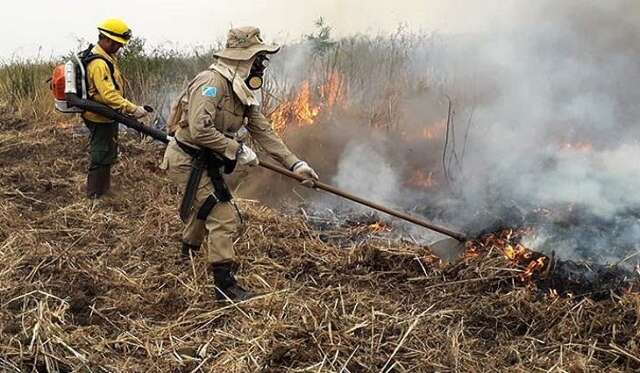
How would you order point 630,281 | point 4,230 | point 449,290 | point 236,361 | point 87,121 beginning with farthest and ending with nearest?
1. point 87,121
2. point 4,230
3. point 449,290
4. point 630,281
5. point 236,361

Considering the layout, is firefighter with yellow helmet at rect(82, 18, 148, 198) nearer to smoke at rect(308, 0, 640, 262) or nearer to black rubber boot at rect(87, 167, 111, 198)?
black rubber boot at rect(87, 167, 111, 198)

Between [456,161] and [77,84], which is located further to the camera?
[456,161]

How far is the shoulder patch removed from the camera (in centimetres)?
382

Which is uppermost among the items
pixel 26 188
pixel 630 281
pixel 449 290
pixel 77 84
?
pixel 77 84

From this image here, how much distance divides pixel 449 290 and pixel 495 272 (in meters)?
0.36

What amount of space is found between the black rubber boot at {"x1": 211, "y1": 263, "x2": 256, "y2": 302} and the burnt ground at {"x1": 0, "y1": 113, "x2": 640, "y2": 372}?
106mm

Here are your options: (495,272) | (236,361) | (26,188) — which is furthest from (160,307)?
(26,188)

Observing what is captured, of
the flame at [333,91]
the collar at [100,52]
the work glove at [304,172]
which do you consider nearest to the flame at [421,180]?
the flame at [333,91]

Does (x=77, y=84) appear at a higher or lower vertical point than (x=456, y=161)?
higher

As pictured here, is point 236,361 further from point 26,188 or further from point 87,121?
point 26,188

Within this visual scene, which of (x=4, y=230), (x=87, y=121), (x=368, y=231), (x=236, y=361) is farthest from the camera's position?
(x=87, y=121)

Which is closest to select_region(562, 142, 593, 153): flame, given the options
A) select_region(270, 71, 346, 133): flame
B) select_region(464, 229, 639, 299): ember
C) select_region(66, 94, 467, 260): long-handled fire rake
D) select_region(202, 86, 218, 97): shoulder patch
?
select_region(66, 94, 467, 260): long-handled fire rake

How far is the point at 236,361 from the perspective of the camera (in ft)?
10.6

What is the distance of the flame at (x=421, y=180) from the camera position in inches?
269
